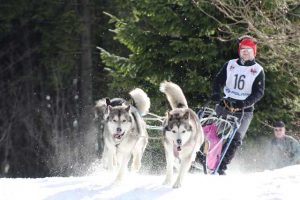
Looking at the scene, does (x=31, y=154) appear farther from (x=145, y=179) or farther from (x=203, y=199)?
(x=203, y=199)

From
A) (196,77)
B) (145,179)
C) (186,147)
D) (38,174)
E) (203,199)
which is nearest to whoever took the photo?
(203,199)

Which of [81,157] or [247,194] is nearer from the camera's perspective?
[247,194]

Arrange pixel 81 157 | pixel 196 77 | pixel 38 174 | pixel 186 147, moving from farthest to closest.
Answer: pixel 38 174, pixel 81 157, pixel 196 77, pixel 186 147

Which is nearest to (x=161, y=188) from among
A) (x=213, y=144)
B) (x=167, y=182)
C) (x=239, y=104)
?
(x=167, y=182)

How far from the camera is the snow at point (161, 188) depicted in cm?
592

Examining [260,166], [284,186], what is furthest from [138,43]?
[284,186]

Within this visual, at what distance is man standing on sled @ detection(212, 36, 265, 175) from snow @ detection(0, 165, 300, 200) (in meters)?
0.85

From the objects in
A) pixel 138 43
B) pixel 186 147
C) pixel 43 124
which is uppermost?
pixel 138 43

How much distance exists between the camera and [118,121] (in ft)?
21.6

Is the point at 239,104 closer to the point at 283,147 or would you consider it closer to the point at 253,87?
the point at 253,87

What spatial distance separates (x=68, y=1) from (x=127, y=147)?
1343cm

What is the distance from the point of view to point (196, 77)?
11.1 m

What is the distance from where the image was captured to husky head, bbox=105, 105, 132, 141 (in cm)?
656

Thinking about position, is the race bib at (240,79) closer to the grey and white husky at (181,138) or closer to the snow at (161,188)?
the snow at (161,188)
